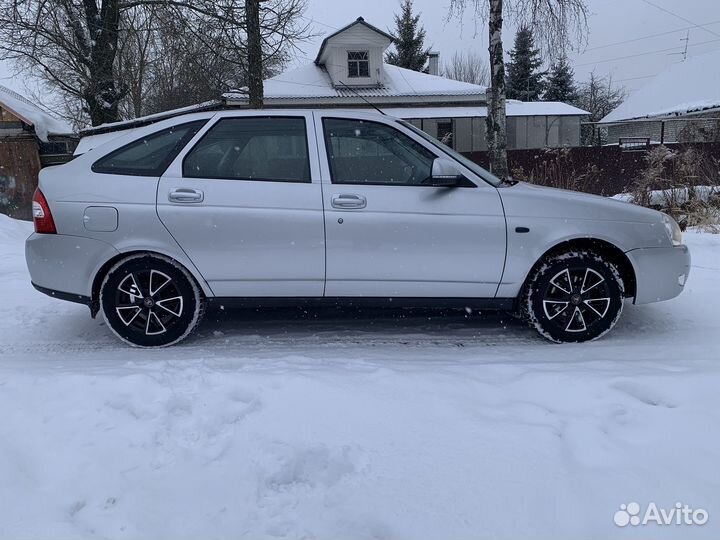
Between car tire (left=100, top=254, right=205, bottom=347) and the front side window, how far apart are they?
4.24 ft

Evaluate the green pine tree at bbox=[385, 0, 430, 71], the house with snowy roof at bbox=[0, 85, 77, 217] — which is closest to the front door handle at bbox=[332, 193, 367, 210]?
the house with snowy roof at bbox=[0, 85, 77, 217]

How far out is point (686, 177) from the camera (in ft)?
30.2

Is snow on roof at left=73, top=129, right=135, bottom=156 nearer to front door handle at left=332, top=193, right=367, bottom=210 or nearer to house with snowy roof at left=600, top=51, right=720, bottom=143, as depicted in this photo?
front door handle at left=332, top=193, right=367, bottom=210

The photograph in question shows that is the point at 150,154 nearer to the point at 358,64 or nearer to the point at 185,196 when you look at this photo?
the point at 185,196

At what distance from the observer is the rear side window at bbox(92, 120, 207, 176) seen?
3.86 metres

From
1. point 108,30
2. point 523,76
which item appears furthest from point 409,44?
point 108,30

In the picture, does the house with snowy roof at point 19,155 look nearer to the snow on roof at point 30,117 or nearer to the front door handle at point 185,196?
the snow on roof at point 30,117

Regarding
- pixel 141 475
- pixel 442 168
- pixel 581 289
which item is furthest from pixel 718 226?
pixel 141 475

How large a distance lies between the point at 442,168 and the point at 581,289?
1291 millimetres

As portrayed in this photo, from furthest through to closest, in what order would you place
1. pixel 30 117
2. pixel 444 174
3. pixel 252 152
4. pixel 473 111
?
pixel 473 111 < pixel 30 117 < pixel 252 152 < pixel 444 174

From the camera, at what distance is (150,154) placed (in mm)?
3900

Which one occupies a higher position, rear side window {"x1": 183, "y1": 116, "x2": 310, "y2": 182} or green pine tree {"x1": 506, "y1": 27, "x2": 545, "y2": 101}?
green pine tree {"x1": 506, "y1": 27, "x2": 545, "y2": 101}

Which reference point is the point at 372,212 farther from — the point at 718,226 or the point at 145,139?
the point at 718,226

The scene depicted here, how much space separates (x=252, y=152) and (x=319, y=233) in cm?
78
